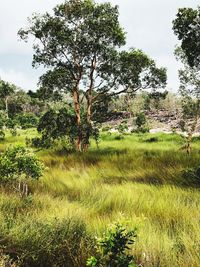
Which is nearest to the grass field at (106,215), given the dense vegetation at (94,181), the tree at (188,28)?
the dense vegetation at (94,181)

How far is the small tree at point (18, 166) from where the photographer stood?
27.5 ft

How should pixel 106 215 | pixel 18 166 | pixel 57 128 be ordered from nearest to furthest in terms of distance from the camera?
pixel 106 215, pixel 18 166, pixel 57 128

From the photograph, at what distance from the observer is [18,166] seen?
8.57 meters

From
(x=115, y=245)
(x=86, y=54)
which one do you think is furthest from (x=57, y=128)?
(x=115, y=245)

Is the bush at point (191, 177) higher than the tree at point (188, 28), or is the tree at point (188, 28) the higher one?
the tree at point (188, 28)

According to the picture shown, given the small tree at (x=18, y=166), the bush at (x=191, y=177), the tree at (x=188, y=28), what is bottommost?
the bush at (x=191, y=177)

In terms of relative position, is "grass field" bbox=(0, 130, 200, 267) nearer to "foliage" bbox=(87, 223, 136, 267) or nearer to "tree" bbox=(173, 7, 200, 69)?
"foliage" bbox=(87, 223, 136, 267)

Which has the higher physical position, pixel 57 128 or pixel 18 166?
pixel 57 128

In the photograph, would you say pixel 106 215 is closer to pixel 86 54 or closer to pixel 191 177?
pixel 191 177

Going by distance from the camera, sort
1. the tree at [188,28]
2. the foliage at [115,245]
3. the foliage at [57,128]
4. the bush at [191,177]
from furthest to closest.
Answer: the foliage at [57,128] < the tree at [188,28] < the bush at [191,177] < the foliage at [115,245]

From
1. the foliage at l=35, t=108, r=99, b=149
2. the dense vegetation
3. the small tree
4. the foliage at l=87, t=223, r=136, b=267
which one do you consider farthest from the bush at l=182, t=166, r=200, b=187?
the foliage at l=35, t=108, r=99, b=149

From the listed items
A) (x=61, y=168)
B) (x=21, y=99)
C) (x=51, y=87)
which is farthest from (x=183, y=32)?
(x=21, y=99)

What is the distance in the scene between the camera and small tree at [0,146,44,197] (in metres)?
8.38

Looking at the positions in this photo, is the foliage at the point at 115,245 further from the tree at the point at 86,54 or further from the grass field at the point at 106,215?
the tree at the point at 86,54
